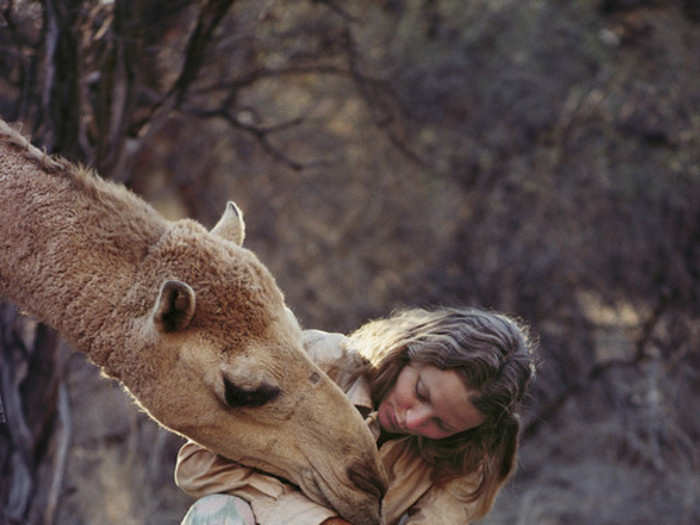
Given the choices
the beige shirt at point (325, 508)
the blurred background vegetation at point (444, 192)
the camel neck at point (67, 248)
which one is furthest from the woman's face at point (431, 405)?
the blurred background vegetation at point (444, 192)

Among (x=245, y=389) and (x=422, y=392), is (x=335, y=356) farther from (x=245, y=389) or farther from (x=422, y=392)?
(x=245, y=389)

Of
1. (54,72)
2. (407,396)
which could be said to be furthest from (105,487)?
(407,396)

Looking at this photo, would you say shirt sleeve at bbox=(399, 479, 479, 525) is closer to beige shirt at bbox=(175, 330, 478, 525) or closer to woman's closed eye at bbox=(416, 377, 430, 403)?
beige shirt at bbox=(175, 330, 478, 525)

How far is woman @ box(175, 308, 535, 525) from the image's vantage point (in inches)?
115

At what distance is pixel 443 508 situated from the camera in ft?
10.4

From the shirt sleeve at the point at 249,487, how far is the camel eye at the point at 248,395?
29 cm

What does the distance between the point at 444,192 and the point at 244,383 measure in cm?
680

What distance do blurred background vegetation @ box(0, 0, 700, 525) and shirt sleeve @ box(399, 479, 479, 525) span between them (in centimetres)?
216

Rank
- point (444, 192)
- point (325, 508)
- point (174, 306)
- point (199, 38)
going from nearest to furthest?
point (174, 306)
point (325, 508)
point (199, 38)
point (444, 192)

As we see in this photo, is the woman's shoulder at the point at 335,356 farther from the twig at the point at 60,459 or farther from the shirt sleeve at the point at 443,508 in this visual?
the twig at the point at 60,459

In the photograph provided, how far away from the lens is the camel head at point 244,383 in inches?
108

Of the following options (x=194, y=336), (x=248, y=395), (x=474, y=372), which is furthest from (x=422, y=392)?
(x=194, y=336)

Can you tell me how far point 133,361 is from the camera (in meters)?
2.77

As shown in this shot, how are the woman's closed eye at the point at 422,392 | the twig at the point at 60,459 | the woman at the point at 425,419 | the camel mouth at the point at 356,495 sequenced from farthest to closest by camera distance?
the twig at the point at 60,459
the woman's closed eye at the point at 422,392
the woman at the point at 425,419
the camel mouth at the point at 356,495
